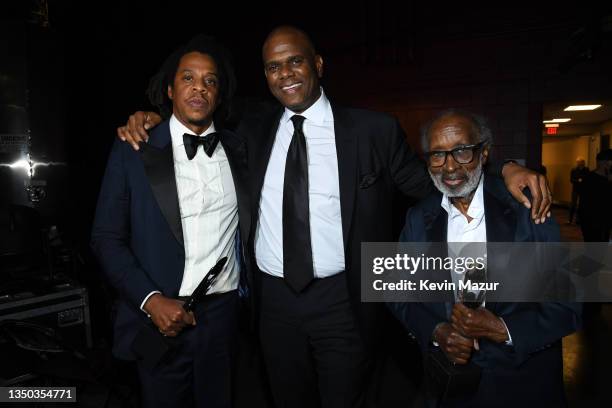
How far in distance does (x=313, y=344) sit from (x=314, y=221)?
0.52m

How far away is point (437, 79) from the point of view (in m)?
6.33

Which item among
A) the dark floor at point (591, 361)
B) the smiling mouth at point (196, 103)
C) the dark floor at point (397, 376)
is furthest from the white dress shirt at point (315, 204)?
the dark floor at point (591, 361)

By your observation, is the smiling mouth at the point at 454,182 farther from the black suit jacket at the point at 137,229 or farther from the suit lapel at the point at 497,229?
the black suit jacket at the point at 137,229

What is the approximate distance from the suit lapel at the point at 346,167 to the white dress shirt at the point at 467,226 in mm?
355

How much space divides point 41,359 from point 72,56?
3696mm

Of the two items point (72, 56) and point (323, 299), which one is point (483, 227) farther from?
point (72, 56)

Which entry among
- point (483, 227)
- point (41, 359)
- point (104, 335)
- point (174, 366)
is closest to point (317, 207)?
point (483, 227)

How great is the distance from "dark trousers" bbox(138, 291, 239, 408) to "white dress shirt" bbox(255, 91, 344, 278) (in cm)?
27

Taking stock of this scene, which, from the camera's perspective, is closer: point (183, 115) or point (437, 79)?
point (183, 115)

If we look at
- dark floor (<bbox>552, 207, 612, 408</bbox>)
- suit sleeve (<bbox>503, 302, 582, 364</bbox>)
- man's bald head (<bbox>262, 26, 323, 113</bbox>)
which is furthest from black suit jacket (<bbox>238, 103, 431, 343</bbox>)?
dark floor (<bbox>552, 207, 612, 408</bbox>)

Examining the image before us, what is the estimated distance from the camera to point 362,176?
1757mm

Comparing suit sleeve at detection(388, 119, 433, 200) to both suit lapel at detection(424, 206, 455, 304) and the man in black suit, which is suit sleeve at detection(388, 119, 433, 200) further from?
suit lapel at detection(424, 206, 455, 304)

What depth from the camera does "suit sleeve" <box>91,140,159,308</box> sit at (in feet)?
5.15

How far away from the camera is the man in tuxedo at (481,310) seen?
4.33 ft
